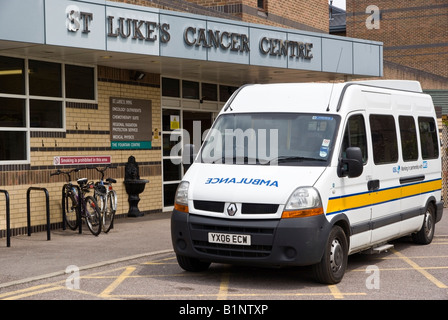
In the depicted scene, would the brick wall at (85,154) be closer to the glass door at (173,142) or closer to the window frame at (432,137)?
the glass door at (173,142)

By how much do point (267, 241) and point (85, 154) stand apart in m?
7.22

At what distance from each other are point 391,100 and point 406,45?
33500 mm

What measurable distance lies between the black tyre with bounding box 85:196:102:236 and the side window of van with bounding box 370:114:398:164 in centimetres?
506

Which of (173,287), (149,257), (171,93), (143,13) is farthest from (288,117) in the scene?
(171,93)

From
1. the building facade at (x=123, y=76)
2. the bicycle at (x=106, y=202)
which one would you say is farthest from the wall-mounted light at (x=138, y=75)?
the bicycle at (x=106, y=202)

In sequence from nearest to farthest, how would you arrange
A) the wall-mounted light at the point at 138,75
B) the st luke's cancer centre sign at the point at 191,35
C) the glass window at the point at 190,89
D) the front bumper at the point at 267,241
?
the front bumper at the point at 267,241 < the st luke's cancer centre sign at the point at 191,35 < the wall-mounted light at the point at 138,75 < the glass window at the point at 190,89

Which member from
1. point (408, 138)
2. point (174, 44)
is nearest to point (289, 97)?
point (408, 138)

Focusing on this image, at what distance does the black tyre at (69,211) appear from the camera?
502 inches

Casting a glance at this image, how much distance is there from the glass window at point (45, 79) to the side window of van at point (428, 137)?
6.58 metres

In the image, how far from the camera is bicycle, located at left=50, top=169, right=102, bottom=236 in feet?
39.9

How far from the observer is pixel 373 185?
8.80 meters

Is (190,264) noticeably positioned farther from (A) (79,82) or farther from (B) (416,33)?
(B) (416,33)

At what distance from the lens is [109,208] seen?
12.6m

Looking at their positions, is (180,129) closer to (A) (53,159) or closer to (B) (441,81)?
(A) (53,159)
